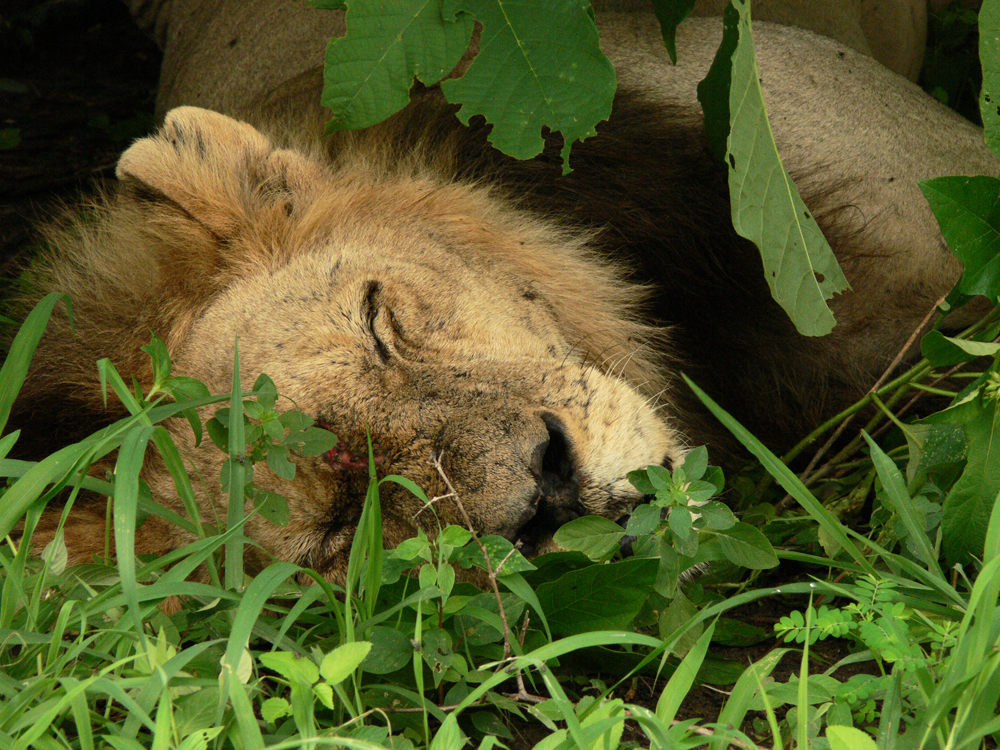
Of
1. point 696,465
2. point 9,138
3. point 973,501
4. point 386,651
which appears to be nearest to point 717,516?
point 696,465

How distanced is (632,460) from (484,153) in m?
1.37

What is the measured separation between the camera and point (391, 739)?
140cm

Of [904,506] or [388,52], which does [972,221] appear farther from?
[388,52]

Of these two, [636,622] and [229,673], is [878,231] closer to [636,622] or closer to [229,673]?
[636,622]

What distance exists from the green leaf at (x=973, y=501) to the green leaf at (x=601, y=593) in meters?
0.58

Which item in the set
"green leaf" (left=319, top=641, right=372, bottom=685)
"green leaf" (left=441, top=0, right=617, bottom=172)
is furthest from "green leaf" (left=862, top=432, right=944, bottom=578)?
"green leaf" (left=319, top=641, right=372, bottom=685)

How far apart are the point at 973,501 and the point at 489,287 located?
4.17 feet

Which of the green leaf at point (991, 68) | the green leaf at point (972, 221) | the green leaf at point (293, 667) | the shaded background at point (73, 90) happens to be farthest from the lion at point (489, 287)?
the shaded background at point (73, 90)

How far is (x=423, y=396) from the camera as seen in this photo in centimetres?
217

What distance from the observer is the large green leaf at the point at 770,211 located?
2.00 meters

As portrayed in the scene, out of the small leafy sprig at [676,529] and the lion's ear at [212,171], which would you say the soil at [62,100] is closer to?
the lion's ear at [212,171]

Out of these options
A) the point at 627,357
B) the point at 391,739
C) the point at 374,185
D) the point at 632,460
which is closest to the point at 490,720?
the point at 391,739

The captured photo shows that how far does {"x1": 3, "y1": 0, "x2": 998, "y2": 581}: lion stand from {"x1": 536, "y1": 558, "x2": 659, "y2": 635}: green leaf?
18 cm

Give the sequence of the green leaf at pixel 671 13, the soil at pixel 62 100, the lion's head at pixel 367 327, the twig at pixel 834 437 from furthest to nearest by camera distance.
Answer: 1. the soil at pixel 62 100
2. the twig at pixel 834 437
3. the green leaf at pixel 671 13
4. the lion's head at pixel 367 327
